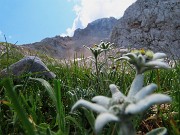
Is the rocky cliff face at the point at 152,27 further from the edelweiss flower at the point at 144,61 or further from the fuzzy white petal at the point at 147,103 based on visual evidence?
the fuzzy white petal at the point at 147,103

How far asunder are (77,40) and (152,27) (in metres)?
57.0

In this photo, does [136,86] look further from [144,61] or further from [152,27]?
[152,27]

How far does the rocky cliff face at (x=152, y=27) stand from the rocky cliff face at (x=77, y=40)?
30.3 m

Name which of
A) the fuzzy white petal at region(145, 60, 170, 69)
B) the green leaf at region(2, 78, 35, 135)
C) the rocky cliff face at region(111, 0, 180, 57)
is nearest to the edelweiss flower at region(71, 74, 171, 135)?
the fuzzy white petal at region(145, 60, 170, 69)

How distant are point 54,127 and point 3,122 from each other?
38 cm

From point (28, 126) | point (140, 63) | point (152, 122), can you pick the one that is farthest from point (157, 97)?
point (152, 122)

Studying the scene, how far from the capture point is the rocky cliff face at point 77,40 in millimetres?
68312

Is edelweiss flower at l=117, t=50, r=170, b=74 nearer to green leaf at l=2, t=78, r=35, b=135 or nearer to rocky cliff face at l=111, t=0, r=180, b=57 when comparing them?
green leaf at l=2, t=78, r=35, b=135

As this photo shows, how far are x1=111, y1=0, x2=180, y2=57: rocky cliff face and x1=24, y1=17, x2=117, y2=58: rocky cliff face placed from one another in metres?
30.3

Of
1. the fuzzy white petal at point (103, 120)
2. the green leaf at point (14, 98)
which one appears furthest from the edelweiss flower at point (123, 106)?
the green leaf at point (14, 98)

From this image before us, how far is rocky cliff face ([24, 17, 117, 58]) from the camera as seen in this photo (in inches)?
2689

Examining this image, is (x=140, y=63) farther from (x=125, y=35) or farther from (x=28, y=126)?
(x=125, y=35)

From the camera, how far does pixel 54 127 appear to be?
2.34 m

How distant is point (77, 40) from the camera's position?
8700 centimetres
